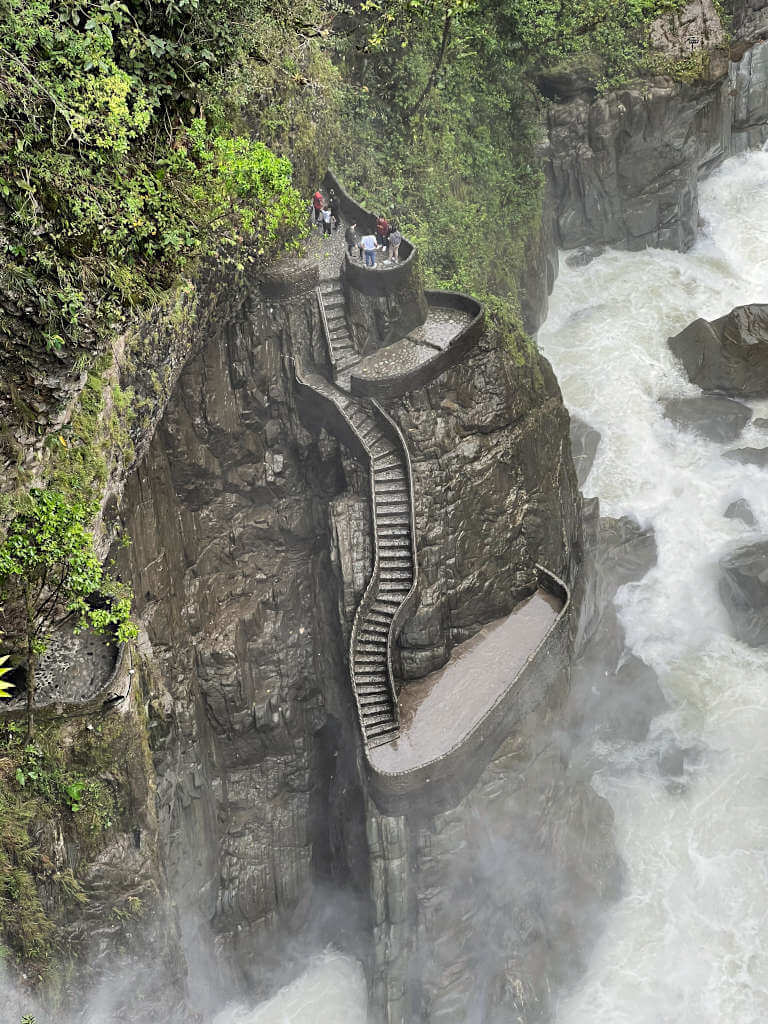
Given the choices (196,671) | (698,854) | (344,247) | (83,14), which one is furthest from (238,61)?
(698,854)

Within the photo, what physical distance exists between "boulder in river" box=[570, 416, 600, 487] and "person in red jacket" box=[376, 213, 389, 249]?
1291cm

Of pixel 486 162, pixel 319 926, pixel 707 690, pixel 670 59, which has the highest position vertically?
→ pixel 670 59

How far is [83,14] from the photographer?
18.1 m

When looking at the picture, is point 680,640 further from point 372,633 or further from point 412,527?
point 372,633

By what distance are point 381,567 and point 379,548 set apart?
0.61 metres

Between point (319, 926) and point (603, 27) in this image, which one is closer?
point (319, 926)

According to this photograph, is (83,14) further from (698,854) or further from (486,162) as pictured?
(698,854)

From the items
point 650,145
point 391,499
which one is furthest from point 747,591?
point 650,145

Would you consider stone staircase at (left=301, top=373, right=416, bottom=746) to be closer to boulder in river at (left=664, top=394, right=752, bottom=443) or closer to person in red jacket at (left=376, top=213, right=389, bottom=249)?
person in red jacket at (left=376, top=213, right=389, bottom=249)

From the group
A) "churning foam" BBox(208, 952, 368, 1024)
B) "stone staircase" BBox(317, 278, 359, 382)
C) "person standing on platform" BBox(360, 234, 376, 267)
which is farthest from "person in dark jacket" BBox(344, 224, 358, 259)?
"churning foam" BBox(208, 952, 368, 1024)

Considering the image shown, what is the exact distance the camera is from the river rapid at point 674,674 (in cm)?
3019

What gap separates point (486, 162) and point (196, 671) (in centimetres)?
2544

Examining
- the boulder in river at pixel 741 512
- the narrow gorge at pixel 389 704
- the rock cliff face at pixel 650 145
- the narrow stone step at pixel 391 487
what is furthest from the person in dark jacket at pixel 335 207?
the boulder in river at pixel 741 512

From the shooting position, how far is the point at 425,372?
30125 millimetres
